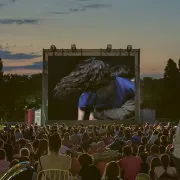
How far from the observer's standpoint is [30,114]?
3719 centimetres

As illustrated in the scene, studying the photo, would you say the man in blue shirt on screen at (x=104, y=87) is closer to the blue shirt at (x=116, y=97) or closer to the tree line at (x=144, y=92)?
the blue shirt at (x=116, y=97)

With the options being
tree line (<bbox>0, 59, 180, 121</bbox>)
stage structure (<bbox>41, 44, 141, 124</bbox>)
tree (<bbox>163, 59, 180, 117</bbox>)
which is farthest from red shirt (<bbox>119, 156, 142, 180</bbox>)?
tree (<bbox>163, 59, 180, 117</bbox>)

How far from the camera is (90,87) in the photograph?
3856cm

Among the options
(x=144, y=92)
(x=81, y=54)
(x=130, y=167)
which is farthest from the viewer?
(x=144, y=92)

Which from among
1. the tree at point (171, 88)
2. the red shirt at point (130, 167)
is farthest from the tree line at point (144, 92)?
the red shirt at point (130, 167)

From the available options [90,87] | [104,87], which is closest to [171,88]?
[104,87]

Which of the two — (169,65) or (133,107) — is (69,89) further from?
(169,65)

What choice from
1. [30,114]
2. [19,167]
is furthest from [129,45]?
[19,167]

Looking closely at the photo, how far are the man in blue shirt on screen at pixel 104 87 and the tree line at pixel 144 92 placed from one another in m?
22.5

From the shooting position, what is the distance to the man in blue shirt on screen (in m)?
38.2

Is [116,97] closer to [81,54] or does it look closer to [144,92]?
[81,54]

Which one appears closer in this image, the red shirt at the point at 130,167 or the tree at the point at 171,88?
the red shirt at the point at 130,167

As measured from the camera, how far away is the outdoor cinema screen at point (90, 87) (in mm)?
38062

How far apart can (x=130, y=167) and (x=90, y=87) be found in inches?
1157
